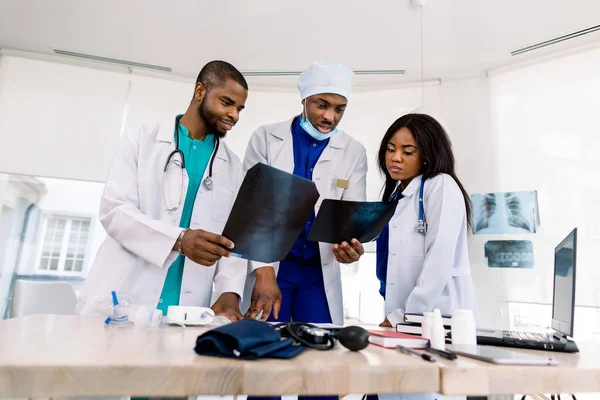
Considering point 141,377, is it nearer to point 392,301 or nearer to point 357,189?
point 392,301

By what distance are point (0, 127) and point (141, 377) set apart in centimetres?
379

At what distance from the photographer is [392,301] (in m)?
1.68

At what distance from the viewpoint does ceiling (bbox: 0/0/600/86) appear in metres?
2.80

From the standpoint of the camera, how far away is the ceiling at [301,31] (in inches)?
110

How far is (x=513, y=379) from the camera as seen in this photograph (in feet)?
1.94

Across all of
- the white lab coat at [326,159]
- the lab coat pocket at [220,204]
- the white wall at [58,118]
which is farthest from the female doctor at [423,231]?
the white wall at [58,118]

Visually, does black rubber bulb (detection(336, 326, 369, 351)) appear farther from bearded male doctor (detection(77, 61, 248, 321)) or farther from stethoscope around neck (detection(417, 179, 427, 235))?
stethoscope around neck (detection(417, 179, 427, 235))

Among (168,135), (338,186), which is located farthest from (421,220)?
(168,135)

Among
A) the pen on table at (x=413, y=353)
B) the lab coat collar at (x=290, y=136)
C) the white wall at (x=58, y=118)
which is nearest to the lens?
the pen on table at (x=413, y=353)

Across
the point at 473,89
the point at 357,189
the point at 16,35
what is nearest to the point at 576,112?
the point at 473,89

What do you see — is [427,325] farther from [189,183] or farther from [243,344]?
[189,183]

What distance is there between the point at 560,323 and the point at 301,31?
2624mm

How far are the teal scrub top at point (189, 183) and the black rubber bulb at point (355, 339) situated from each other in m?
0.95

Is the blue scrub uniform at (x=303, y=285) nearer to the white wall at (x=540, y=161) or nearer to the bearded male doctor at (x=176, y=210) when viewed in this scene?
the bearded male doctor at (x=176, y=210)
